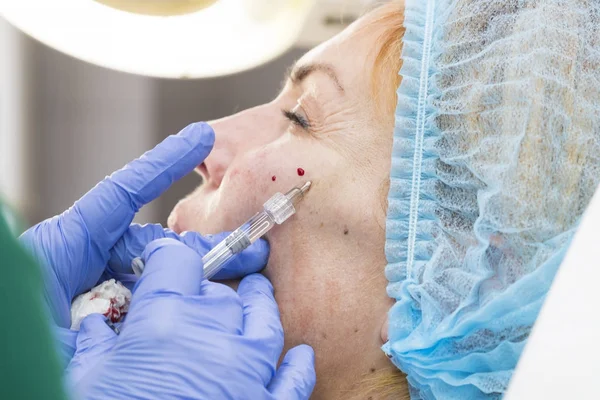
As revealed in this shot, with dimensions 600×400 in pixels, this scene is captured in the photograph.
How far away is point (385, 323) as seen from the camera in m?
1.19

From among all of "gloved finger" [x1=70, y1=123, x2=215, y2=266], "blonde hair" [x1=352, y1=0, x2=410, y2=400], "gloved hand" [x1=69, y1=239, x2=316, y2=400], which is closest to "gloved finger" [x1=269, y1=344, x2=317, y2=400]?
"gloved hand" [x1=69, y1=239, x2=316, y2=400]

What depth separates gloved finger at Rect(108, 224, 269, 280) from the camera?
122 centimetres

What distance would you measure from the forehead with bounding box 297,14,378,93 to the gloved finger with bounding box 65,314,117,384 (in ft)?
1.96

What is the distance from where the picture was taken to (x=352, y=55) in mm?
1281

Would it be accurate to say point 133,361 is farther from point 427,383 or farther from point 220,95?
point 220,95

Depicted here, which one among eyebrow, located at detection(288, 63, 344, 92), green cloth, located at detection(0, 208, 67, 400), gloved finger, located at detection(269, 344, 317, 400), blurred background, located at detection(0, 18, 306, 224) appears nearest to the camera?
green cloth, located at detection(0, 208, 67, 400)

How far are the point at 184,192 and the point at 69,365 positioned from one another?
170 centimetres

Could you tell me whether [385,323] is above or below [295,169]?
below

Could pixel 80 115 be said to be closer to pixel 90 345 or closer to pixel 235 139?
pixel 235 139

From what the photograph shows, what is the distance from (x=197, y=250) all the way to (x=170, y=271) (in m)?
0.15

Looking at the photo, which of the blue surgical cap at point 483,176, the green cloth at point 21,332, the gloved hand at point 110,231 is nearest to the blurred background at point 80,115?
the gloved hand at point 110,231

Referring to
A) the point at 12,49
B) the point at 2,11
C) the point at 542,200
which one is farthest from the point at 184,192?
the point at 542,200

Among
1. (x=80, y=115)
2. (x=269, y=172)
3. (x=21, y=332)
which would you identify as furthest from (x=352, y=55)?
(x=80, y=115)

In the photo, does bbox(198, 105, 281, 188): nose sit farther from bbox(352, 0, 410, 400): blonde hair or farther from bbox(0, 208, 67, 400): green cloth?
bbox(0, 208, 67, 400): green cloth
